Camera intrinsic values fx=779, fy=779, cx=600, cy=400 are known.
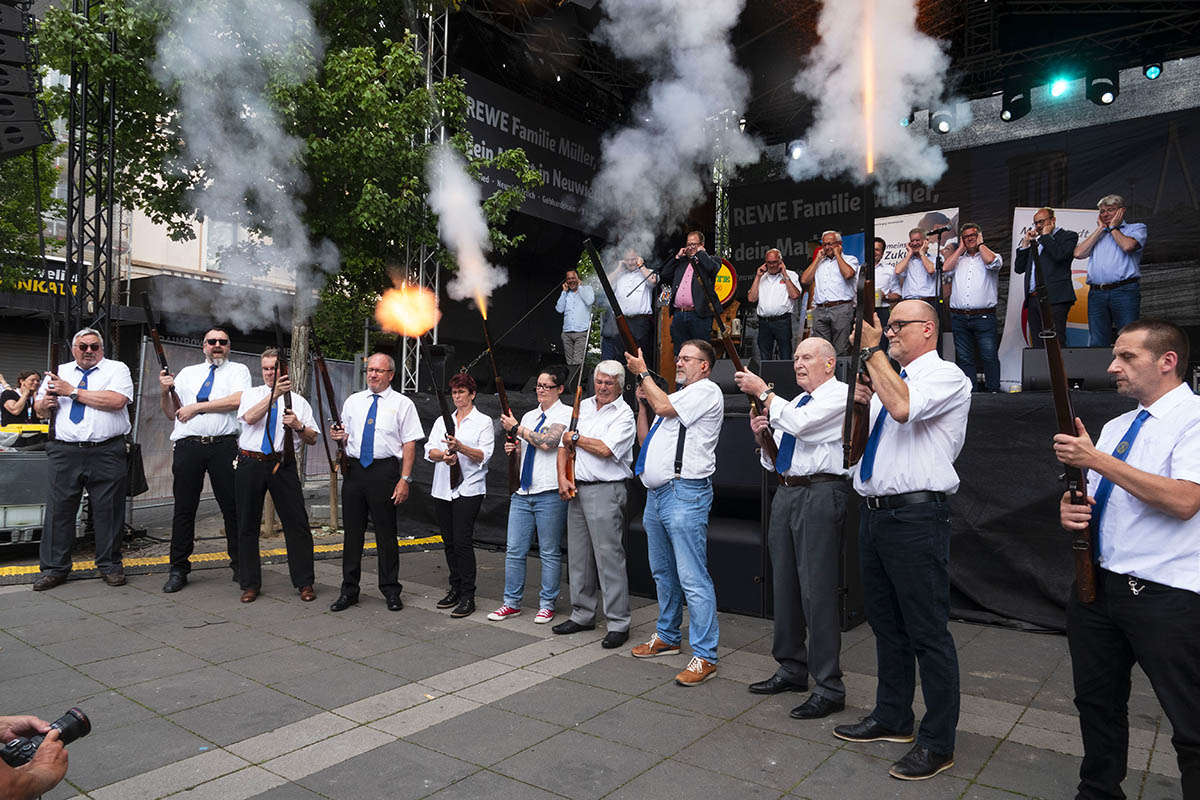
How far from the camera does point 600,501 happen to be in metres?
5.68

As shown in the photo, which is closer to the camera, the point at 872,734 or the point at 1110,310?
the point at 872,734

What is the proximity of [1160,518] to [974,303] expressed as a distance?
23.9 ft

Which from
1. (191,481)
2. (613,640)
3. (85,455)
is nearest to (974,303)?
(613,640)

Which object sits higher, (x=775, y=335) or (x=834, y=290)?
(x=834, y=290)

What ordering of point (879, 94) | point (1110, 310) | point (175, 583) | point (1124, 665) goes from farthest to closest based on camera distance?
point (879, 94) < point (1110, 310) < point (175, 583) < point (1124, 665)

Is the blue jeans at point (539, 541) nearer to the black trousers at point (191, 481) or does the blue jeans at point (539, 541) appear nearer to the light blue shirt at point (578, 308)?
the black trousers at point (191, 481)

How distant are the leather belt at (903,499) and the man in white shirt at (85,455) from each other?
627 cm

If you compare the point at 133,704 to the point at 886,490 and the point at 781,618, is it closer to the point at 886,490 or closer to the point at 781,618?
the point at 781,618

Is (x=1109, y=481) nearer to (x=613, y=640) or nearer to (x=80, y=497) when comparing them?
(x=613, y=640)

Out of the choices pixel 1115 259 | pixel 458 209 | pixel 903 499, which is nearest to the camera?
pixel 903 499

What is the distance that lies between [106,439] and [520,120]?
28.5ft

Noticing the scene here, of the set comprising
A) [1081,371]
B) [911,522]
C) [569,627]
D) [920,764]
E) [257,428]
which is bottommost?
[569,627]

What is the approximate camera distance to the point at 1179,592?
106 inches

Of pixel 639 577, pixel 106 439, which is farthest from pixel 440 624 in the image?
pixel 106 439
